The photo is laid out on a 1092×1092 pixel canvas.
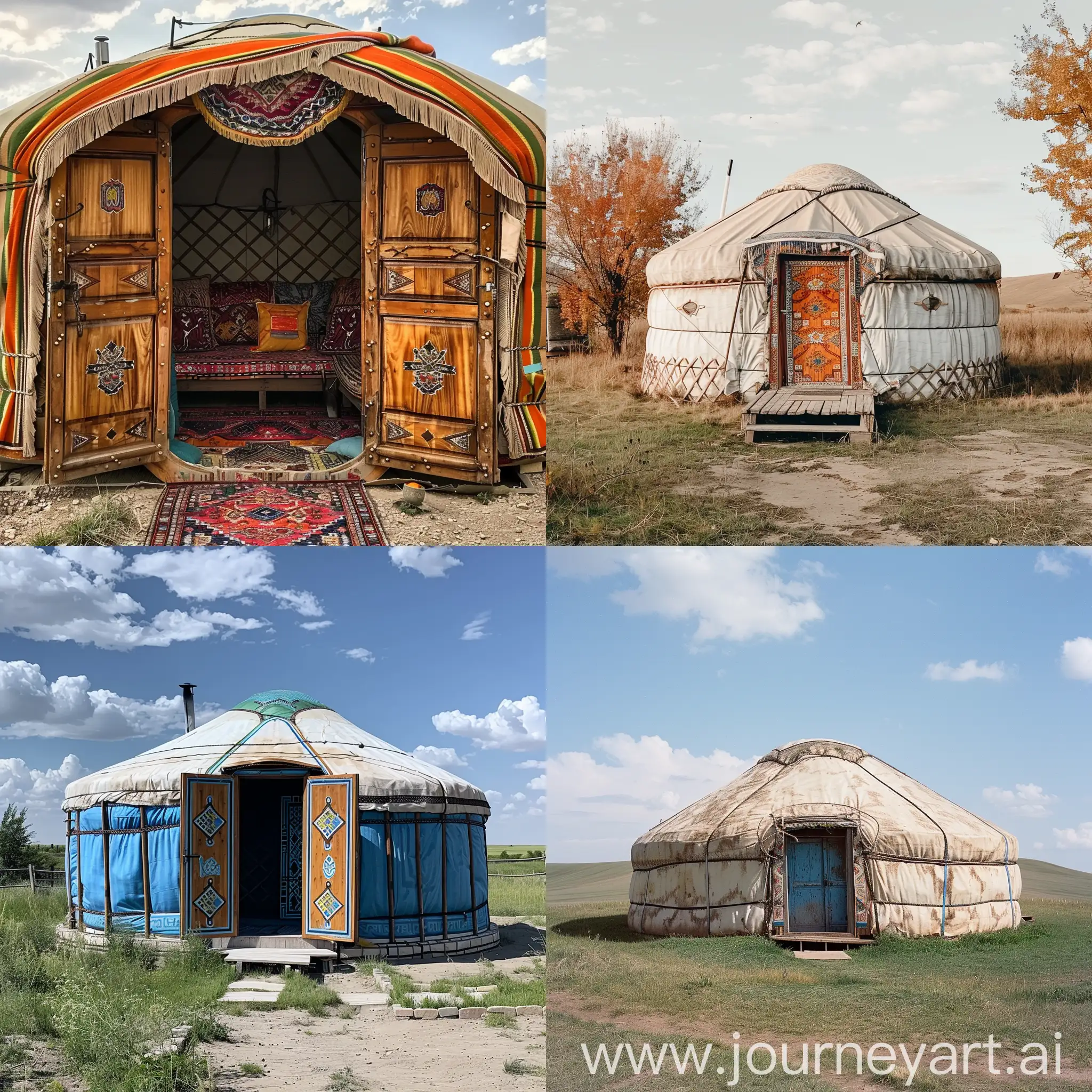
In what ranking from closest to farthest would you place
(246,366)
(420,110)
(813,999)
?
(813,999), (420,110), (246,366)

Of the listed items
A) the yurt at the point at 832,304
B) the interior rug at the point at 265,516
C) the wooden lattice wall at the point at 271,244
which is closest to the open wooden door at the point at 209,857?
the interior rug at the point at 265,516

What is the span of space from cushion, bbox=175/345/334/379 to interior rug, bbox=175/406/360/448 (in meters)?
0.28

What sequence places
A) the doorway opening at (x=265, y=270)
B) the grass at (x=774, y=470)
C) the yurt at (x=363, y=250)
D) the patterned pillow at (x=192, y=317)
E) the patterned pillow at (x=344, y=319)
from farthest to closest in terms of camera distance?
1. the patterned pillow at (x=192, y=317)
2. the patterned pillow at (x=344, y=319)
3. the doorway opening at (x=265, y=270)
4. the grass at (x=774, y=470)
5. the yurt at (x=363, y=250)

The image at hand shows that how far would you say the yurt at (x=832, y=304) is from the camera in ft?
32.0

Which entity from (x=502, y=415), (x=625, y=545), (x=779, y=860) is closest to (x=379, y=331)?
(x=502, y=415)

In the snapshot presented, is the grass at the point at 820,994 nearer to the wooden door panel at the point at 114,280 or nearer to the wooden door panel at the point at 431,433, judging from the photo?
the wooden door panel at the point at 431,433

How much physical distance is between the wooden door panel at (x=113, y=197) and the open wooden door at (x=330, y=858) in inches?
131

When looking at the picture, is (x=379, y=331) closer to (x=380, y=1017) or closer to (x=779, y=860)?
(x=380, y=1017)

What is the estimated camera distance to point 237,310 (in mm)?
10188

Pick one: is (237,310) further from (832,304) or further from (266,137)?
(832,304)

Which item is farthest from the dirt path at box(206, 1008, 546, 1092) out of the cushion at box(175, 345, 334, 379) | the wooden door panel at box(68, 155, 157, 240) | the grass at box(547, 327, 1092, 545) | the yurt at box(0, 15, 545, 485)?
the cushion at box(175, 345, 334, 379)

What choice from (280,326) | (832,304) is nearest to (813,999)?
(832,304)

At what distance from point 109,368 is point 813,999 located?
4.93 metres

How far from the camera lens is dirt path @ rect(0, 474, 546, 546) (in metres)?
6.27
